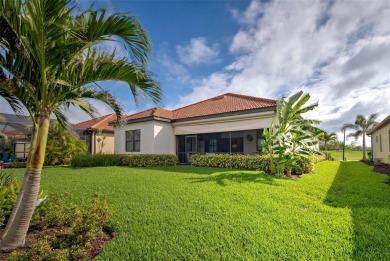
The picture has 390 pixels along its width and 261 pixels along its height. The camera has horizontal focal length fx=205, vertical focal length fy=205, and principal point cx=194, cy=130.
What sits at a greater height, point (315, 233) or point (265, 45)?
point (265, 45)

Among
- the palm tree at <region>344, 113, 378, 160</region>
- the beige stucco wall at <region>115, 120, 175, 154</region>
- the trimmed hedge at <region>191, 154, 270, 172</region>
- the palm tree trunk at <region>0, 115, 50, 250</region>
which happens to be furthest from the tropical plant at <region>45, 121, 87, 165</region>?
the palm tree at <region>344, 113, 378, 160</region>

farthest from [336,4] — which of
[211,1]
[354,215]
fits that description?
[354,215]

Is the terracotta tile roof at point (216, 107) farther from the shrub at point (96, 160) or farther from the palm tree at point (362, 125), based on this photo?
the palm tree at point (362, 125)

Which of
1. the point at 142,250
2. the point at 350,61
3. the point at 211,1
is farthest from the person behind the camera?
the point at 350,61

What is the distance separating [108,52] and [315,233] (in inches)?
239

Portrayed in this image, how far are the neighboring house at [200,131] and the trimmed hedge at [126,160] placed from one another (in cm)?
148

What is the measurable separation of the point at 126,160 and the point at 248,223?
15.3 meters

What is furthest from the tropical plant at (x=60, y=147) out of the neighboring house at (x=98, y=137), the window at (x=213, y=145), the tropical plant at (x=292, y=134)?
the tropical plant at (x=292, y=134)

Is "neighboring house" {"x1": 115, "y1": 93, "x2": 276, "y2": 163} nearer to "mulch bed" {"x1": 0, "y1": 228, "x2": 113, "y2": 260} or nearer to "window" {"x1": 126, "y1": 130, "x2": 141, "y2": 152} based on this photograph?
"window" {"x1": 126, "y1": 130, "x2": 141, "y2": 152}

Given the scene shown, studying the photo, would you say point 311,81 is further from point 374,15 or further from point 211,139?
point 211,139

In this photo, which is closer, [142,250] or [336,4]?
[142,250]

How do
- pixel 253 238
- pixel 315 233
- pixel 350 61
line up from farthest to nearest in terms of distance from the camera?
pixel 350 61, pixel 315 233, pixel 253 238

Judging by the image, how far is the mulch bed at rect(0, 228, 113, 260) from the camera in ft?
12.4

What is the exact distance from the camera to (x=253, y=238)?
404 cm
